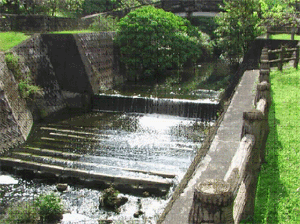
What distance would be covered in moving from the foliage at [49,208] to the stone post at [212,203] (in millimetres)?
5319

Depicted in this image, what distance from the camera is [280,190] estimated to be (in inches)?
192

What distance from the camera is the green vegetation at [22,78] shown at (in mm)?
12977

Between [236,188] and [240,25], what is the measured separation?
18540 mm

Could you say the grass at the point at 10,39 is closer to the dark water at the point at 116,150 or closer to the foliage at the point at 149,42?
the dark water at the point at 116,150

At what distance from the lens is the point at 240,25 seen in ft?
65.6

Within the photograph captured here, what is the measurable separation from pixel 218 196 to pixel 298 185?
306 centimetres

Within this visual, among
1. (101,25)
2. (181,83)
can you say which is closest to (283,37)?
(181,83)

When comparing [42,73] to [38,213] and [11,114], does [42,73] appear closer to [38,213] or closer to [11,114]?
[11,114]

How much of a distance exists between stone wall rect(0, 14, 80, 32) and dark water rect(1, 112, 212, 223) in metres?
6.19

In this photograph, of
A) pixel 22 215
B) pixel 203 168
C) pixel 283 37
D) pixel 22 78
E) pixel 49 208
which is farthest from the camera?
pixel 283 37

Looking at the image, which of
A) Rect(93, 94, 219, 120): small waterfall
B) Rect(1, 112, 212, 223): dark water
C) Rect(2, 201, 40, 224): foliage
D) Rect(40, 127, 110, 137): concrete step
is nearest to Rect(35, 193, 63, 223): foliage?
Rect(2, 201, 40, 224): foliage

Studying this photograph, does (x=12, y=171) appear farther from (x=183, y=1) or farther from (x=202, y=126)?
(x=183, y=1)

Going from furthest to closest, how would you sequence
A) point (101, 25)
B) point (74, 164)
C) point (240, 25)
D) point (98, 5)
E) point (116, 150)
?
1. point (98, 5)
2. point (101, 25)
3. point (240, 25)
4. point (116, 150)
5. point (74, 164)

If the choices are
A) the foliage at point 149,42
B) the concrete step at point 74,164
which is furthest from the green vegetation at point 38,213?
the foliage at point 149,42
